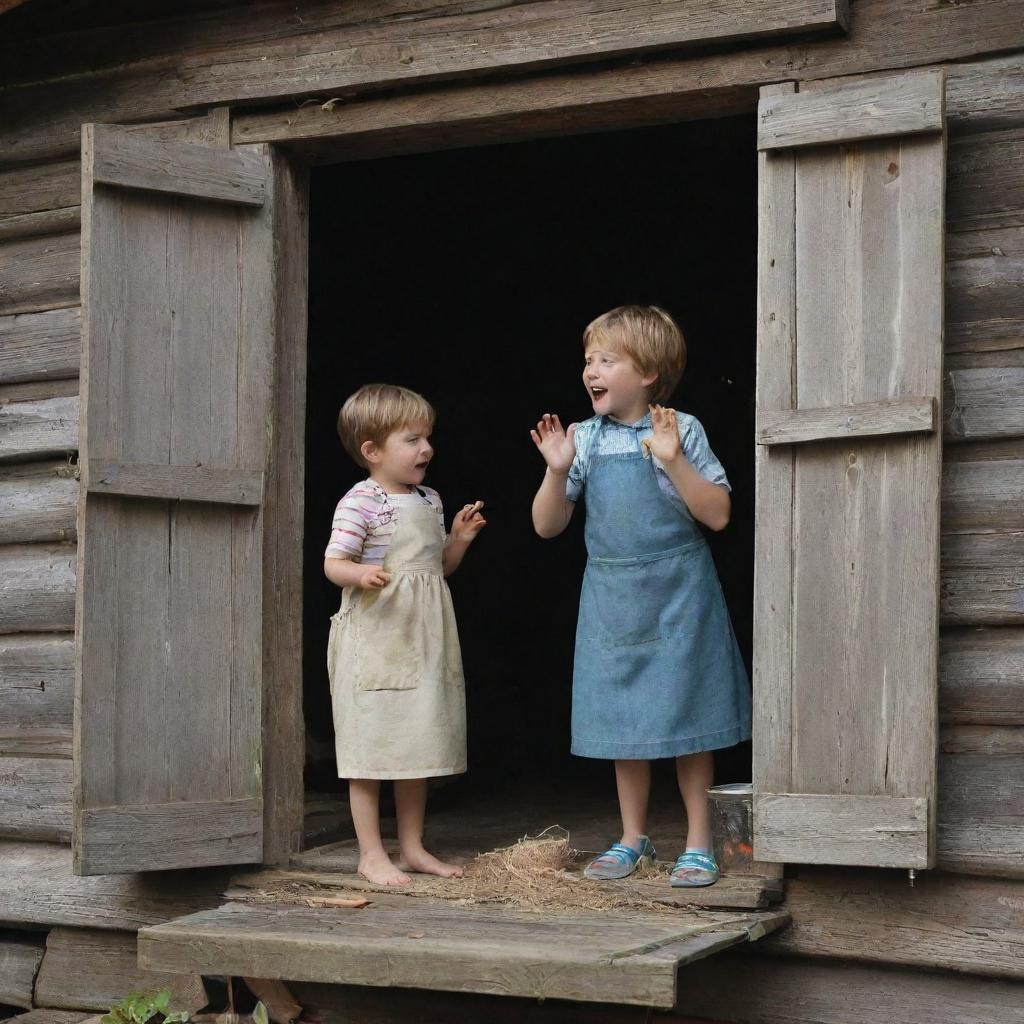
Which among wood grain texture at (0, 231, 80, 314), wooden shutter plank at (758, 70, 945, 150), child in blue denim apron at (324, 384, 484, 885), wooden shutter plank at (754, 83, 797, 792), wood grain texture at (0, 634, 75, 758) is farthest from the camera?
wood grain texture at (0, 231, 80, 314)

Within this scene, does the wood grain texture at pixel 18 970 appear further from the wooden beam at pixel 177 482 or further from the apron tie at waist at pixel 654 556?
the apron tie at waist at pixel 654 556

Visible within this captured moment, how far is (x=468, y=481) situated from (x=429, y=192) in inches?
57.7

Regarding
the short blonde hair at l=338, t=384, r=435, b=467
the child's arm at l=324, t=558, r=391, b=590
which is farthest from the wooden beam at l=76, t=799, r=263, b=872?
the short blonde hair at l=338, t=384, r=435, b=467

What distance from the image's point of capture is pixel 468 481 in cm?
771

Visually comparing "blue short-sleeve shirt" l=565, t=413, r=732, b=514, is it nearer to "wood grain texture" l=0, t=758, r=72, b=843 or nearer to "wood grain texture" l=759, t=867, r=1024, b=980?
"wood grain texture" l=759, t=867, r=1024, b=980

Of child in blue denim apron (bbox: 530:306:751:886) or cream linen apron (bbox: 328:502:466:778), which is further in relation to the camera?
cream linen apron (bbox: 328:502:466:778)

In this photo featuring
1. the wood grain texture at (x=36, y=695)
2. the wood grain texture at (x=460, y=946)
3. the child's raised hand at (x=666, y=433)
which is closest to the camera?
the wood grain texture at (x=460, y=946)

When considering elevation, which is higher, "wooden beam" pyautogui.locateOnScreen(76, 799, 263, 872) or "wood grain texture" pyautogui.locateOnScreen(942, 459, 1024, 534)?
"wood grain texture" pyautogui.locateOnScreen(942, 459, 1024, 534)

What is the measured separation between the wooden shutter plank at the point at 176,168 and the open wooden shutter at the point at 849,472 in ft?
5.31

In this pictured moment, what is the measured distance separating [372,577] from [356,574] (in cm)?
7

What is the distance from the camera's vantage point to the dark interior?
Answer: 24.5 ft

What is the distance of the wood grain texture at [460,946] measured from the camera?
11.1ft

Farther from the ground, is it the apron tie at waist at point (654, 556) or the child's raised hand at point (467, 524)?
the child's raised hand at point (467, 524)

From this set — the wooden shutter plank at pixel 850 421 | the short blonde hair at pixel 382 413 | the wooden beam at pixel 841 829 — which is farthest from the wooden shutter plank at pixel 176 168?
the wooden beam at pixel 841 829
